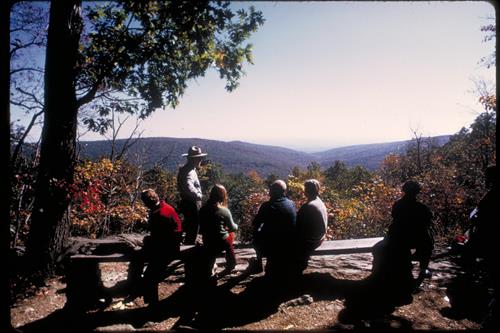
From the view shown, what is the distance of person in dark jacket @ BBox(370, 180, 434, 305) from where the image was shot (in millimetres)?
4629

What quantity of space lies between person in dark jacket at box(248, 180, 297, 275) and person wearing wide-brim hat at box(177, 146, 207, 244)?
172 cm

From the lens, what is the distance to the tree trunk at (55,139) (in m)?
5.36

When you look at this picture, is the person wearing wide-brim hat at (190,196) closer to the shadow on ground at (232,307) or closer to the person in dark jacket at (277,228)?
the shadow on ground at (232,307)

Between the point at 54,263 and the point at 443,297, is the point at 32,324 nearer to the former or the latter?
the point at 54,263

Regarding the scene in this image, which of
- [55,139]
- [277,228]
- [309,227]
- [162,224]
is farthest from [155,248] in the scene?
[55,139]

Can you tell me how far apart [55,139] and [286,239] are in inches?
186

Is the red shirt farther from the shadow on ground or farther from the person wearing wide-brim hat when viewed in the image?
the person wearing wide-brim hat

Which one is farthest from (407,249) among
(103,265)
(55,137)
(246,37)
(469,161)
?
(469,161)

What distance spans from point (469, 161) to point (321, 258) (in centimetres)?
2284

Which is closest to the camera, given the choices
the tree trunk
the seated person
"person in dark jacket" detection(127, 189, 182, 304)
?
"person in dark jacket" detection(127, 189, 182, 304)

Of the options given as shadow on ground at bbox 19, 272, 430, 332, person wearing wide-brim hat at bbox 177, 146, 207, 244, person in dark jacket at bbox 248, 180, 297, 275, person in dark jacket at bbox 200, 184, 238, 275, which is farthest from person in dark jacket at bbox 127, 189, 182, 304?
person in dark jacket at bbox 248, 180, 297, 275

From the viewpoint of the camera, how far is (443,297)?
15.2 ft

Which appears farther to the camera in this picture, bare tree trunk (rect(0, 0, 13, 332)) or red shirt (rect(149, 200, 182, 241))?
red shirt (rect(149, 200, 182, 241))

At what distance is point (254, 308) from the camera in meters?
4.52
